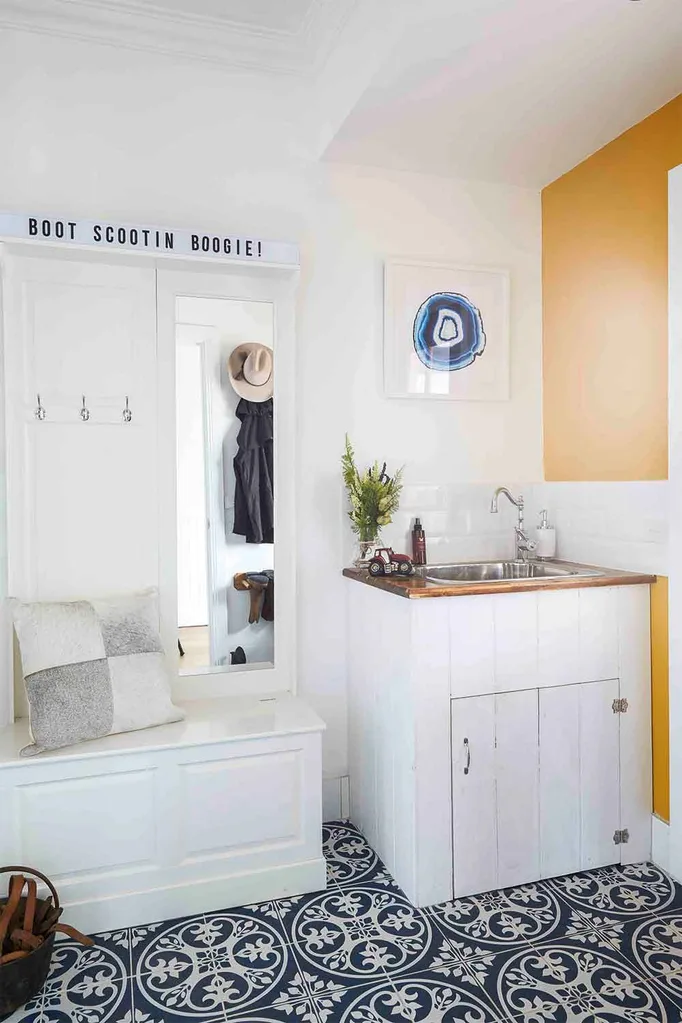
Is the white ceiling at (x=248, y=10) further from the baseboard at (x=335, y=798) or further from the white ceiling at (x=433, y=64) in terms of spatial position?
the baseboard at (x=335, y=798)

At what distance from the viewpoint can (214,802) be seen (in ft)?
7.66

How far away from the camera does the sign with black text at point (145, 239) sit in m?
2.44

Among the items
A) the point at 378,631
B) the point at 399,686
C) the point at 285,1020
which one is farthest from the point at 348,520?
the point at 285,1020

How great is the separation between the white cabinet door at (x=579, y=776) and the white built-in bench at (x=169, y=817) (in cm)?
76

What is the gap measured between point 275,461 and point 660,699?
164cm

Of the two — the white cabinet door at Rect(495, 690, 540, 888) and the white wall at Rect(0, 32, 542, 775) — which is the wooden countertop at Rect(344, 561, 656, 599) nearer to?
the white cabinet door at Rect(495, 690, 540, 888)

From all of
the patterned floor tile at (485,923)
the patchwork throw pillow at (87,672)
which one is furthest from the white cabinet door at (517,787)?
the patchwork throw pillow at (87,672)

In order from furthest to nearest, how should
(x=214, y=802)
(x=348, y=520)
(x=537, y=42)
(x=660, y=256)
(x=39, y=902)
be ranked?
1. (x=348, y=520)
2. (x=660, y=256)
3. (x=214, y=802)
4. (x=537, y=42)
5. (x=39, y=902)

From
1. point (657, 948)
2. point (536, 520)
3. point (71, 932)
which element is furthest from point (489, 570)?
point (71, 932)

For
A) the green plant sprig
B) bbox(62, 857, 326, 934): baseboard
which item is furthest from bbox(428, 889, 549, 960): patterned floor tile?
the green plant sprig

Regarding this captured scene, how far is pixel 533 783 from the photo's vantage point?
2.44m

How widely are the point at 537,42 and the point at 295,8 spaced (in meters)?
0.95

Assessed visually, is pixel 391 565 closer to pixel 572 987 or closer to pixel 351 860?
pixel 351 860

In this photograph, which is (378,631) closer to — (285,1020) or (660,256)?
(285,1020)
